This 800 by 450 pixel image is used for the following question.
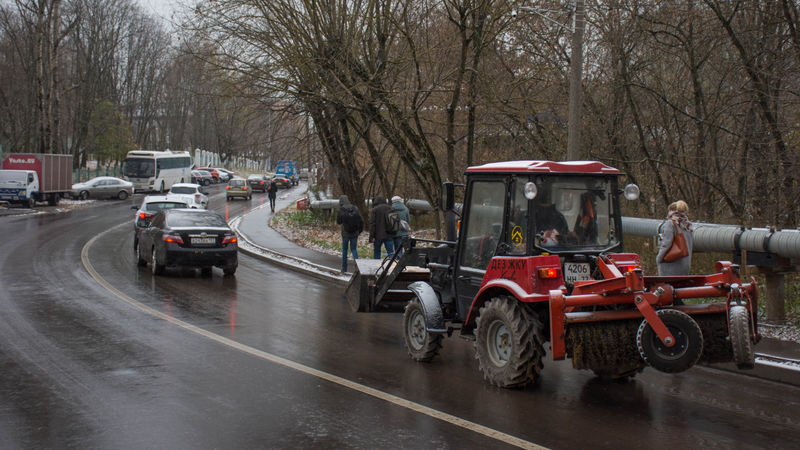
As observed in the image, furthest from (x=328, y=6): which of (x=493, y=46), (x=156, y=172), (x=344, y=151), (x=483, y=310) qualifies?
(x=156, y=172)

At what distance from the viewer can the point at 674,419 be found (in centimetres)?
682

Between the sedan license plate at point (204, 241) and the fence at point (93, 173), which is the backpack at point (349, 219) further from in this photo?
the fence at point (93, 173)

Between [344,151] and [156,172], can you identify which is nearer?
[344,151]

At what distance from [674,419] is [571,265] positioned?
5.76 ft

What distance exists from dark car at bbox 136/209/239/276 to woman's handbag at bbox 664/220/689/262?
10518 millimetres

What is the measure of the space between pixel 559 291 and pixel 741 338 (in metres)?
1.57

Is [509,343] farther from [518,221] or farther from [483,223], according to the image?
[483,223]

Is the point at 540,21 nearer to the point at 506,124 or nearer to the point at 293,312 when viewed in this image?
the point at 506,124

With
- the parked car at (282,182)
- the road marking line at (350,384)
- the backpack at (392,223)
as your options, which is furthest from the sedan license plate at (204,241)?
the parked car at (282,182)

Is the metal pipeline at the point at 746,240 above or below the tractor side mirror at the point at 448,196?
below

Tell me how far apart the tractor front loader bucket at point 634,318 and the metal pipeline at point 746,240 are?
11.7ft

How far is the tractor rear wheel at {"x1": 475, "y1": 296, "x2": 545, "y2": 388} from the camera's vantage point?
24.3 ft

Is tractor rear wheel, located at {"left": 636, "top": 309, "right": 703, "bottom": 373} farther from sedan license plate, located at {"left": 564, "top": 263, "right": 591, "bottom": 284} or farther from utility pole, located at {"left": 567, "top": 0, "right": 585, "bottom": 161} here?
utility pole, located at {"left": 567, "top": 0, "right": 585, "bottom": 161}

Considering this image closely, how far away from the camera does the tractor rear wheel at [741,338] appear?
648cm
